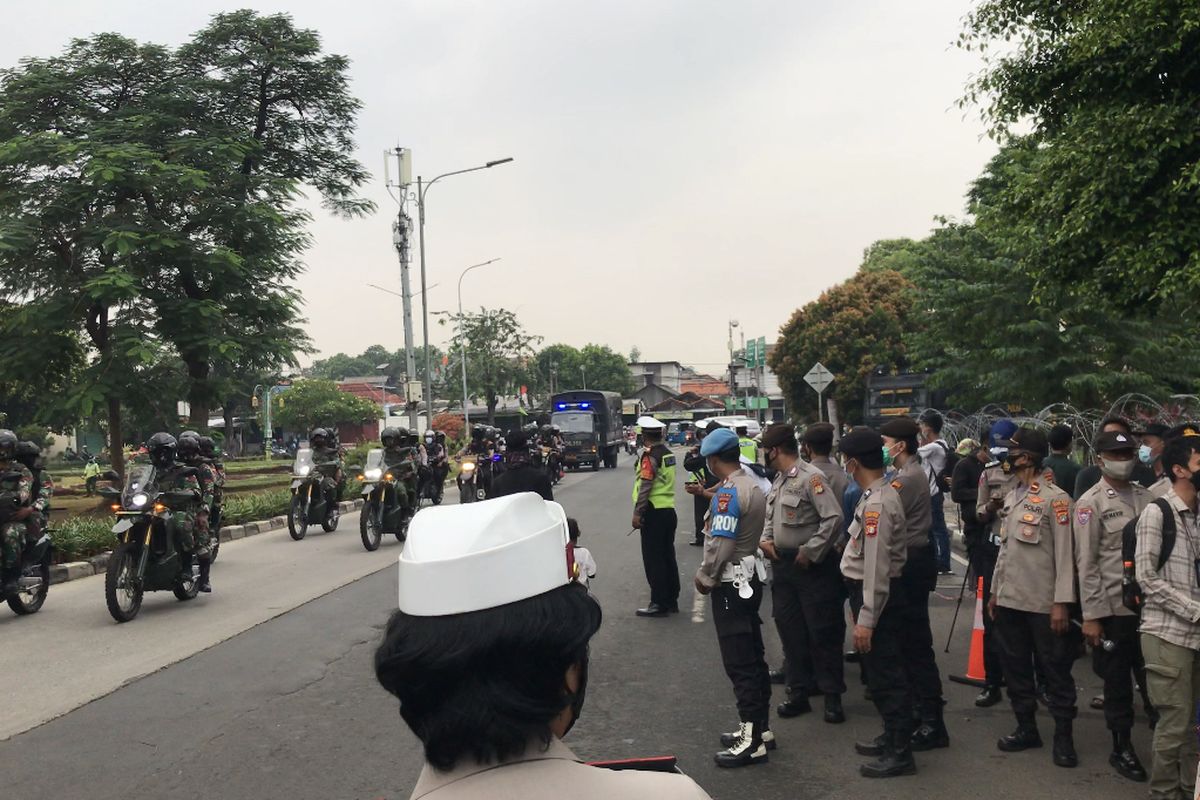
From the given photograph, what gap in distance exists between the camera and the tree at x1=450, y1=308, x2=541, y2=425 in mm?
55906

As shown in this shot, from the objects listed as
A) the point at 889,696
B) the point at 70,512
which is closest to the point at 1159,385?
the point at 889,696

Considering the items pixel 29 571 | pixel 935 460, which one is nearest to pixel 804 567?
pixel 935 460

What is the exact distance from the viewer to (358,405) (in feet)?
268

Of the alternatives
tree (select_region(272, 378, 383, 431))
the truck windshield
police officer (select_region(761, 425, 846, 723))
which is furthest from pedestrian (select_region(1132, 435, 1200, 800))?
tree (select_region(272, 378, 383, 431))

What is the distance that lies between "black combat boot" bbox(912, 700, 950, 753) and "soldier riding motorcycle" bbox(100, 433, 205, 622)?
22.9 ft

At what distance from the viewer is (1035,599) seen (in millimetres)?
5344

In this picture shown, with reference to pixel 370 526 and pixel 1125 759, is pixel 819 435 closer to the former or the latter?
pixel 1125 759

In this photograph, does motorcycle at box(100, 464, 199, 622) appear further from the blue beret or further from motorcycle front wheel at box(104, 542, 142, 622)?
the blue beret

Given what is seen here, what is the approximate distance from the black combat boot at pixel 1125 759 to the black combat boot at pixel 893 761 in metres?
0.99

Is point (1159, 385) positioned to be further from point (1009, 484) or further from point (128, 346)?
point (128, 346)

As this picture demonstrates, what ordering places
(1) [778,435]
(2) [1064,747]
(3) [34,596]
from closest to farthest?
(2) [1064,747] < (1) [778,435] < (3) [34,596]

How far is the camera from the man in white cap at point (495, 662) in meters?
1.50

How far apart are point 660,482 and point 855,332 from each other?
36862 mm

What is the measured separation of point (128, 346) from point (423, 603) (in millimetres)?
20041
